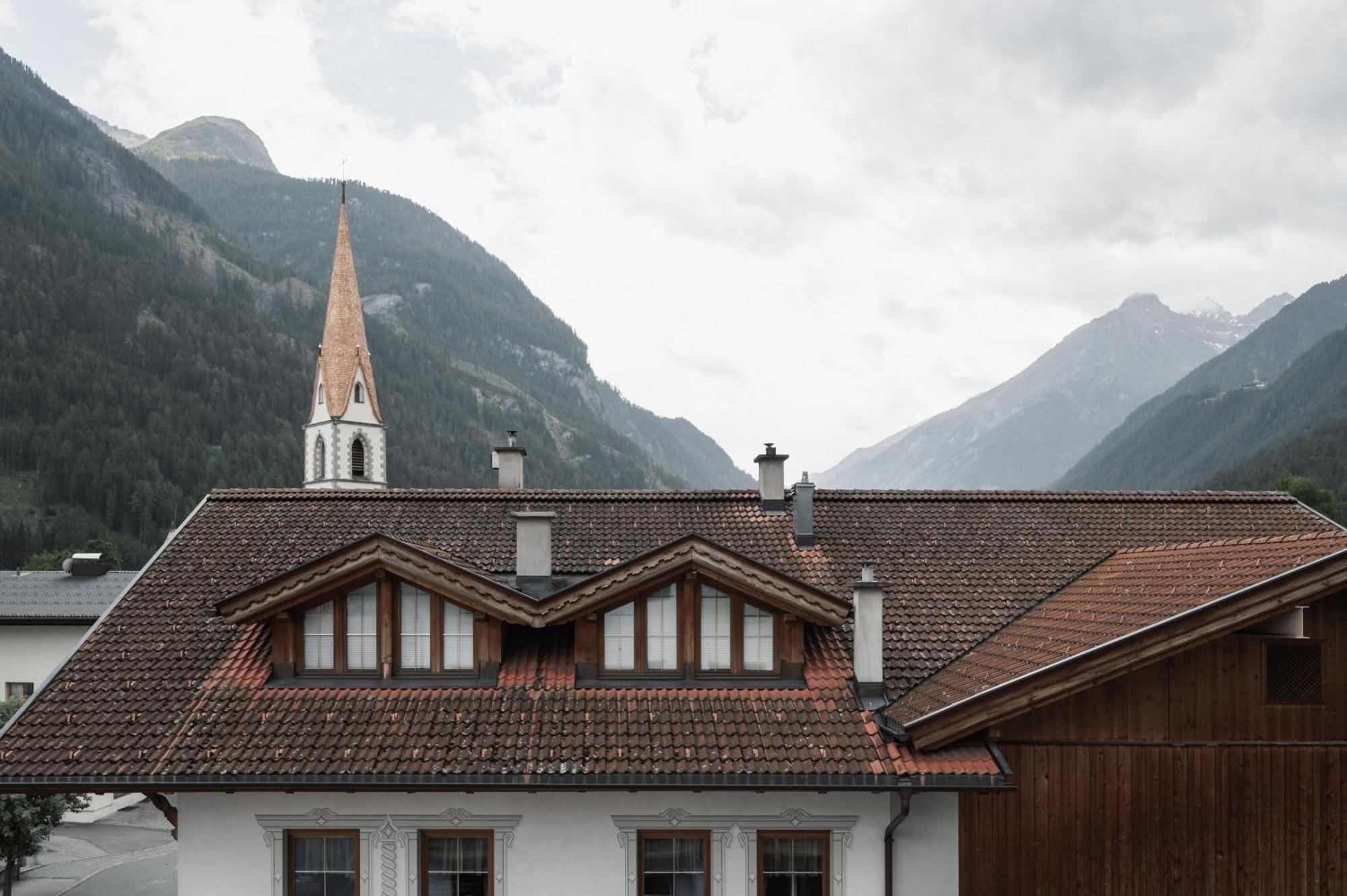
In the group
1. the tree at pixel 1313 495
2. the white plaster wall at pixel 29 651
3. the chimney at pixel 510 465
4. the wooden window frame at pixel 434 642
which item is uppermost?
the tree at pixel 1313 495

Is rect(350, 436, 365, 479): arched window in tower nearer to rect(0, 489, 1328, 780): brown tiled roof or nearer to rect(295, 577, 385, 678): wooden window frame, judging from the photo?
rect(0, 489, 1328, 780): brown tiled roof

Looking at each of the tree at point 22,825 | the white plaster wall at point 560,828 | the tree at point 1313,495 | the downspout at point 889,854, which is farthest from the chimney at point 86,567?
the tree at point 1313,495

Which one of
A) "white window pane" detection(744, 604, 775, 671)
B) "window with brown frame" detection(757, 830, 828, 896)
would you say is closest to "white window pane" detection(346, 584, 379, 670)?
"white window pane" detection(744, 604, 775, 671)

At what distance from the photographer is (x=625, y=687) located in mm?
11273

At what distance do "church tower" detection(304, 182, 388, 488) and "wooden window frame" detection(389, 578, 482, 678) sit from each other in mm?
47371

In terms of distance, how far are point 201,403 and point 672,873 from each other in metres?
142

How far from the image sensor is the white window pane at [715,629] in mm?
→ 11547

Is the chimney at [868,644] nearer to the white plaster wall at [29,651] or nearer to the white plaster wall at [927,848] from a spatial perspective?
the white plaster wall at [927,848]

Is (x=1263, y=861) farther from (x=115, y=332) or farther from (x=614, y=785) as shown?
(x=115, y=332)

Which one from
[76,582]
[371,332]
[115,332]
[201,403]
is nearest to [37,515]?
[201,403]

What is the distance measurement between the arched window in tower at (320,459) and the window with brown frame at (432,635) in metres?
48.4

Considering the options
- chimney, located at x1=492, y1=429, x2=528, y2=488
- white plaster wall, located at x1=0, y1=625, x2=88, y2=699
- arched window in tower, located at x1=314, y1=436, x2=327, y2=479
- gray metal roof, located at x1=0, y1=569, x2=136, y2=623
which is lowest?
white plaster wall, located at x1=0, y1=625, x2=88, y2=699

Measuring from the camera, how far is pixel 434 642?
11.5 meters

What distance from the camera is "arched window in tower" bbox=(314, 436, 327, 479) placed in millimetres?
56406
